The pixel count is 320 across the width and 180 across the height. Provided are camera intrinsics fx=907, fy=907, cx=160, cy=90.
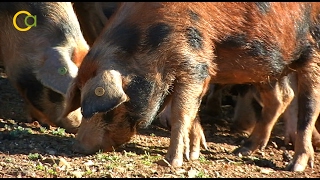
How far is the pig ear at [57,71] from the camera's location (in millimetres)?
8219

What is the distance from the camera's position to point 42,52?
343 inches

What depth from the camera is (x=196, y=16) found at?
7188mm

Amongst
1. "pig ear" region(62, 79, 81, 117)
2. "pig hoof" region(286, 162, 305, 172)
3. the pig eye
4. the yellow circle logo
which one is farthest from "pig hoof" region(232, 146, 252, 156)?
the yellow circle logo

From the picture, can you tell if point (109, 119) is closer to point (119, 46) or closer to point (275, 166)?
point (119, 46)

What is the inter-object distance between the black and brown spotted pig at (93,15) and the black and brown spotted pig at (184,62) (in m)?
2.99

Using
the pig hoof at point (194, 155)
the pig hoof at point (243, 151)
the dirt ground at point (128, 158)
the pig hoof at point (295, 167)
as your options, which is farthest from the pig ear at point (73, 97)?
the pig hoof at point (295, 167)

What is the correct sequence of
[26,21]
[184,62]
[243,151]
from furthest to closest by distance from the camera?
[26,21] → [243,151] → [184,62]

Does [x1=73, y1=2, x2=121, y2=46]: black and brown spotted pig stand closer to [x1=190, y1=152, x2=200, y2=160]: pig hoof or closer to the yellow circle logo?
the yellow circle logo

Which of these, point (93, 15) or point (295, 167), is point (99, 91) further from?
point (93, 15)

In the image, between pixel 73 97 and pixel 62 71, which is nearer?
pixel 73 97

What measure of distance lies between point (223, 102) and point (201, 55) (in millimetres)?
4083

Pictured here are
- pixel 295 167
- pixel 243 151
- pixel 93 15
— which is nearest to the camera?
pixel 295 167

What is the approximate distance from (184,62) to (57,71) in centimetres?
171

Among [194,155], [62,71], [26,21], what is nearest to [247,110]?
[194,155]
